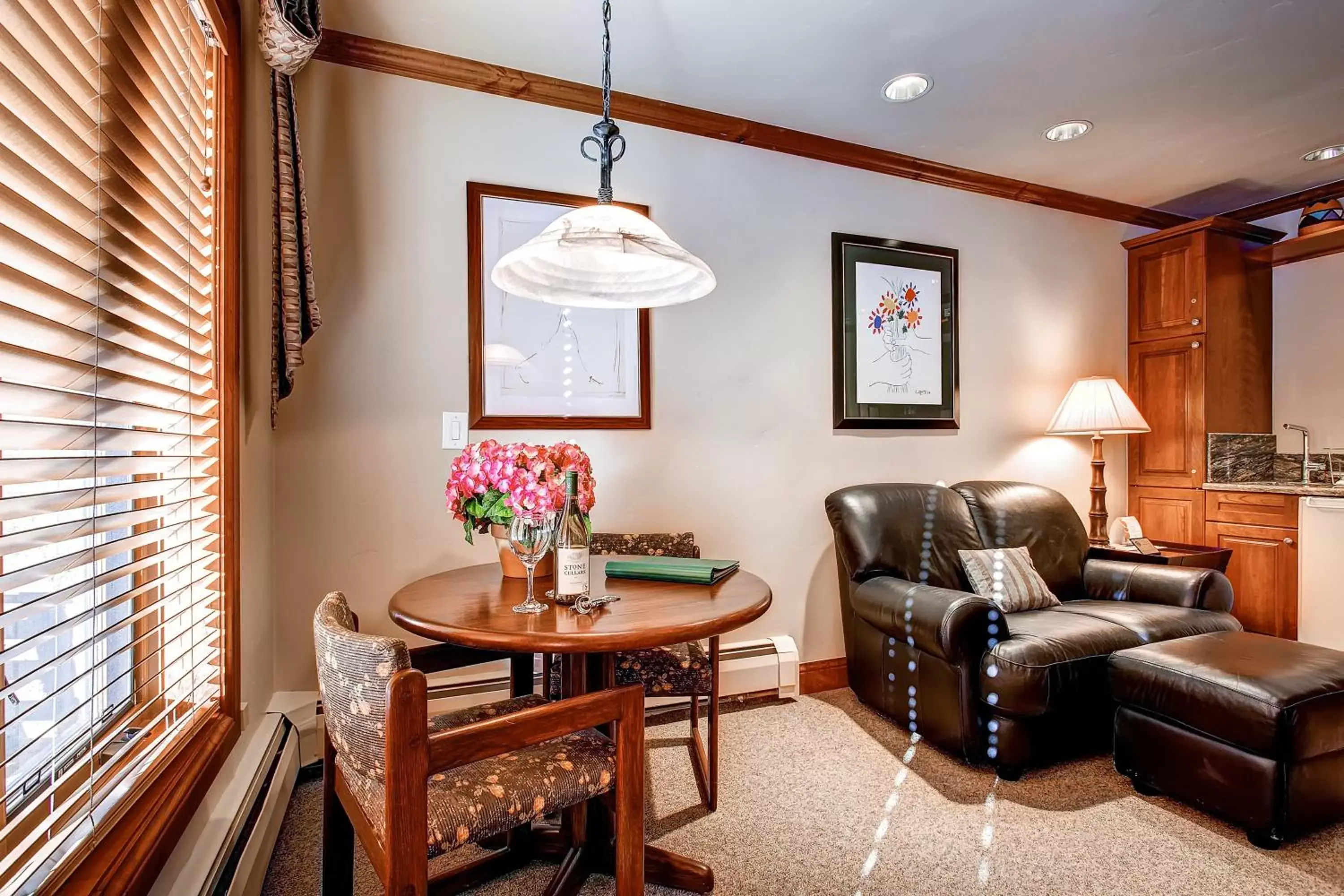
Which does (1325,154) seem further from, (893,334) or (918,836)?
(918,836)

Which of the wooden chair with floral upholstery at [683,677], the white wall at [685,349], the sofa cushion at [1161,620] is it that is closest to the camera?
the wooden chair with floral upholstery at [683,677]

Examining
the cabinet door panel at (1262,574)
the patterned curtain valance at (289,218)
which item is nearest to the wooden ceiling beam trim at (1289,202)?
the cabinet door panel at (1262,574)

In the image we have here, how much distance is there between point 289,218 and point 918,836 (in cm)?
255

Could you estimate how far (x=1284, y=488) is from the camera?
320 cm

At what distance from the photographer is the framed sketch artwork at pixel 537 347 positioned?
2416 millimetres

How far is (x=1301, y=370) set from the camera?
3.70m

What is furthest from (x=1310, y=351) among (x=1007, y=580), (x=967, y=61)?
(x=967, y=61)

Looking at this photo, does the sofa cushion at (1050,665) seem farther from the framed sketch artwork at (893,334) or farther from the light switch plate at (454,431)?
the light switch plate at (454,431)

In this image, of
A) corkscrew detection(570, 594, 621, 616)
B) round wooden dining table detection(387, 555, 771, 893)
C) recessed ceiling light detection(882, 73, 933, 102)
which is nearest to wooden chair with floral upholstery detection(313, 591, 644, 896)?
round wooden dining table detection(387, 555, 771, 893)

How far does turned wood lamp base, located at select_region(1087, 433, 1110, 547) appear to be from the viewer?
3.47m

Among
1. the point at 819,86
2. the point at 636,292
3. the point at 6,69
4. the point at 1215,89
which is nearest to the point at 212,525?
the point at 6,69

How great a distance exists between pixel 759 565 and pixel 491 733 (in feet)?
6.36

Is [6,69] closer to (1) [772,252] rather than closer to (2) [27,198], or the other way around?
(2) [27,198]

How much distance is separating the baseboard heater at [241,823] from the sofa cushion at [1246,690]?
251 cm
